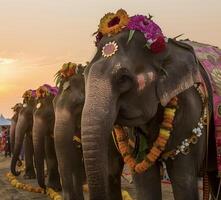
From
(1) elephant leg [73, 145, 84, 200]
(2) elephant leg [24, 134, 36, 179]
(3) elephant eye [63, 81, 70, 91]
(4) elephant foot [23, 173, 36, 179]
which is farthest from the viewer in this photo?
(4) elephant foot [23, 173, 36, 179]

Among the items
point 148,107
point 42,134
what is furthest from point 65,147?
point 148,107

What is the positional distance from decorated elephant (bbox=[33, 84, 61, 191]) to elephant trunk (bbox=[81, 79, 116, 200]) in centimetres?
645

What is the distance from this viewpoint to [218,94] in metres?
5.54

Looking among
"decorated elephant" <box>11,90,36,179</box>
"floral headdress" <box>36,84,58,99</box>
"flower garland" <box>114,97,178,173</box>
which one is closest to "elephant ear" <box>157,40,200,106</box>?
"flower garland" <box>114,97,178,173</box>

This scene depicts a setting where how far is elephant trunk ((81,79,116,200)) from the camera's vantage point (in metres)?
4.06

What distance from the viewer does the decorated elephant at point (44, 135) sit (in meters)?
10.7

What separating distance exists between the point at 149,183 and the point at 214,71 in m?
1.46

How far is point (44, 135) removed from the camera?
10.9m

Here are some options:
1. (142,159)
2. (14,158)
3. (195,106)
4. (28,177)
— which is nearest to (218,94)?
(195,106)

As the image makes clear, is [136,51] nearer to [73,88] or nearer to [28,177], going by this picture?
[73,88]

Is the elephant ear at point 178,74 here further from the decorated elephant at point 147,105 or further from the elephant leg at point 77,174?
the elephant leg at point 77,174

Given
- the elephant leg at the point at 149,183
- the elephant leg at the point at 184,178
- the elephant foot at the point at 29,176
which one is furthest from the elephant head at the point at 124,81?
the elephant foot at the point at 29,176

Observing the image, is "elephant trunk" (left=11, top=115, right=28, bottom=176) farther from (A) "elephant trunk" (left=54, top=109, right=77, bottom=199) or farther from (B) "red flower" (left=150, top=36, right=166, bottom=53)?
(B) "red flower" (left=150, top=36, right=166, bottom=53)

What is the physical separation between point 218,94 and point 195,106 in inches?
21.2
